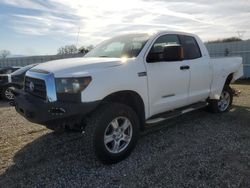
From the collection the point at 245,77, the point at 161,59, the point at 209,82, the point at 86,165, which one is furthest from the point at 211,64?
the point at 245,77

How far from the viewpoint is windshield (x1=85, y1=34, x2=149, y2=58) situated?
5.06 m

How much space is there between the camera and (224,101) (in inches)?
304

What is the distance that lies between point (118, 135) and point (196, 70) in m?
2.41

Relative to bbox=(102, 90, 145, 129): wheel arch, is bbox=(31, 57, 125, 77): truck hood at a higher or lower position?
higher

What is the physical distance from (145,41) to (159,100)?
1.05m

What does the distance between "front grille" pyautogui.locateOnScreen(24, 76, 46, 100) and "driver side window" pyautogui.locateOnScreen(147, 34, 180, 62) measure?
176 centimetres

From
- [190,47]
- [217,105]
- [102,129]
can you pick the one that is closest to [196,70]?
[190,47]

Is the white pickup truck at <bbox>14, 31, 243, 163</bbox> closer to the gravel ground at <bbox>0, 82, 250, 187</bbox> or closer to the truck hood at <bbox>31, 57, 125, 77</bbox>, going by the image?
the truck hood at <bbox>31, 57, 125, 77</bbox>

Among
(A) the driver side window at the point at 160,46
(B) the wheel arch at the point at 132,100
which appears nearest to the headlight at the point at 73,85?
(B) the wheel arch at the point at 132,100

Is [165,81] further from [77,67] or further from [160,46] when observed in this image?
[77,67]

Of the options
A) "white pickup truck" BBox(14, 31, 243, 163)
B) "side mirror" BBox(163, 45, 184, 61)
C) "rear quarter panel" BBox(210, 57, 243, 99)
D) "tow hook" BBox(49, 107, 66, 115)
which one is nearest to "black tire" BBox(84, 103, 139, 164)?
"white pickup truck" BBox(14, 31, 243, 163)

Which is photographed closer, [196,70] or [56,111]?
[56,111]

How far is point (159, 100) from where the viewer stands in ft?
16.9

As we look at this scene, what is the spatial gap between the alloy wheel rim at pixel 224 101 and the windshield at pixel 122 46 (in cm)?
327
